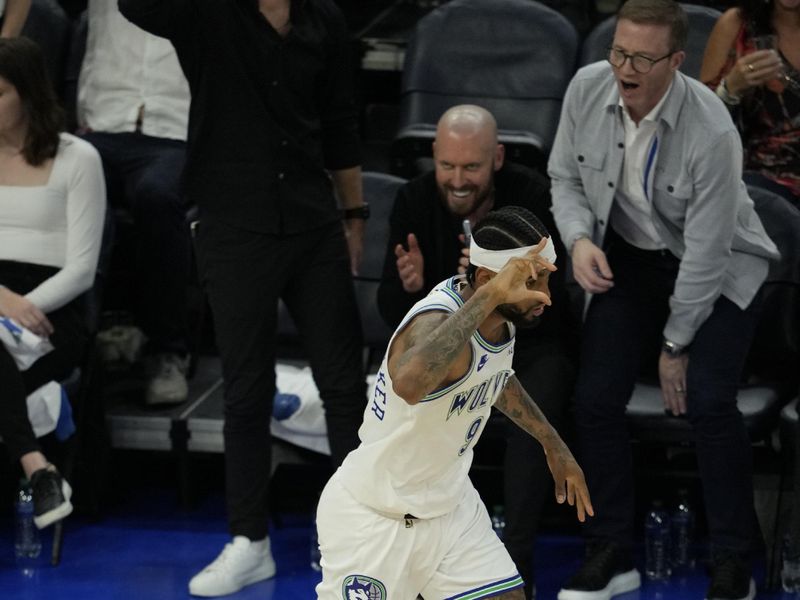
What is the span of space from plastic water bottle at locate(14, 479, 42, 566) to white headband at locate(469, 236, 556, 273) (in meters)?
2.58

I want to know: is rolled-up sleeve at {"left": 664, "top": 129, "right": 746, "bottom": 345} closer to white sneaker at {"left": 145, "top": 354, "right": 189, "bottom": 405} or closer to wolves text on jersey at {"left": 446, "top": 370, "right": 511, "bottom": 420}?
wolves text on jersey at {"left": 446, "top": 370, "right": 511, "bottom": 420}

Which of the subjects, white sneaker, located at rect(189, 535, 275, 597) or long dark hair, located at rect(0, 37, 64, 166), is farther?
long dark hair, located at rect(0, 37, 64, 166)

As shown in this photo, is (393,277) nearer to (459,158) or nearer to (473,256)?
(459,158)

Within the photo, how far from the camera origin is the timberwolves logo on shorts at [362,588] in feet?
12.8

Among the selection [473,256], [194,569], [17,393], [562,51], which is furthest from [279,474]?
[473,256]

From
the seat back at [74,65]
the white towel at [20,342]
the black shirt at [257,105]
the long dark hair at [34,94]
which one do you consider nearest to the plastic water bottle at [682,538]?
the black shirt at [257,105]

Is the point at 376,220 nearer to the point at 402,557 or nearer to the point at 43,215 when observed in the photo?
the point at 43,215

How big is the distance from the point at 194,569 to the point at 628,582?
1.57 meters

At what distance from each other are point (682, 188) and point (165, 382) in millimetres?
2271

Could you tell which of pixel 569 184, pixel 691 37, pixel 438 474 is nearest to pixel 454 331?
pixel 438 474

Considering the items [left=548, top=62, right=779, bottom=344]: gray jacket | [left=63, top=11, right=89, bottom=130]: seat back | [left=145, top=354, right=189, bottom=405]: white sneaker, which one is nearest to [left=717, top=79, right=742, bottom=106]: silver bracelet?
[left=548, top=62, right=779, bottom=344]: gray jacket

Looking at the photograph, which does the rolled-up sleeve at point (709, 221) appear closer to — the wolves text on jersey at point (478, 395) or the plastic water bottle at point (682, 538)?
the plastic water bottle at point (682, 538)

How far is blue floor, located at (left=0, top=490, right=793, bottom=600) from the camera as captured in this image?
17.3ft

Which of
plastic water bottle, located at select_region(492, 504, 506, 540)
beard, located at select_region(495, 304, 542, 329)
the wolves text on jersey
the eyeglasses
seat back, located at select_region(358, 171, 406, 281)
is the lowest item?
plastic water bottle, located at select_region(492, 504, 506, 540)
